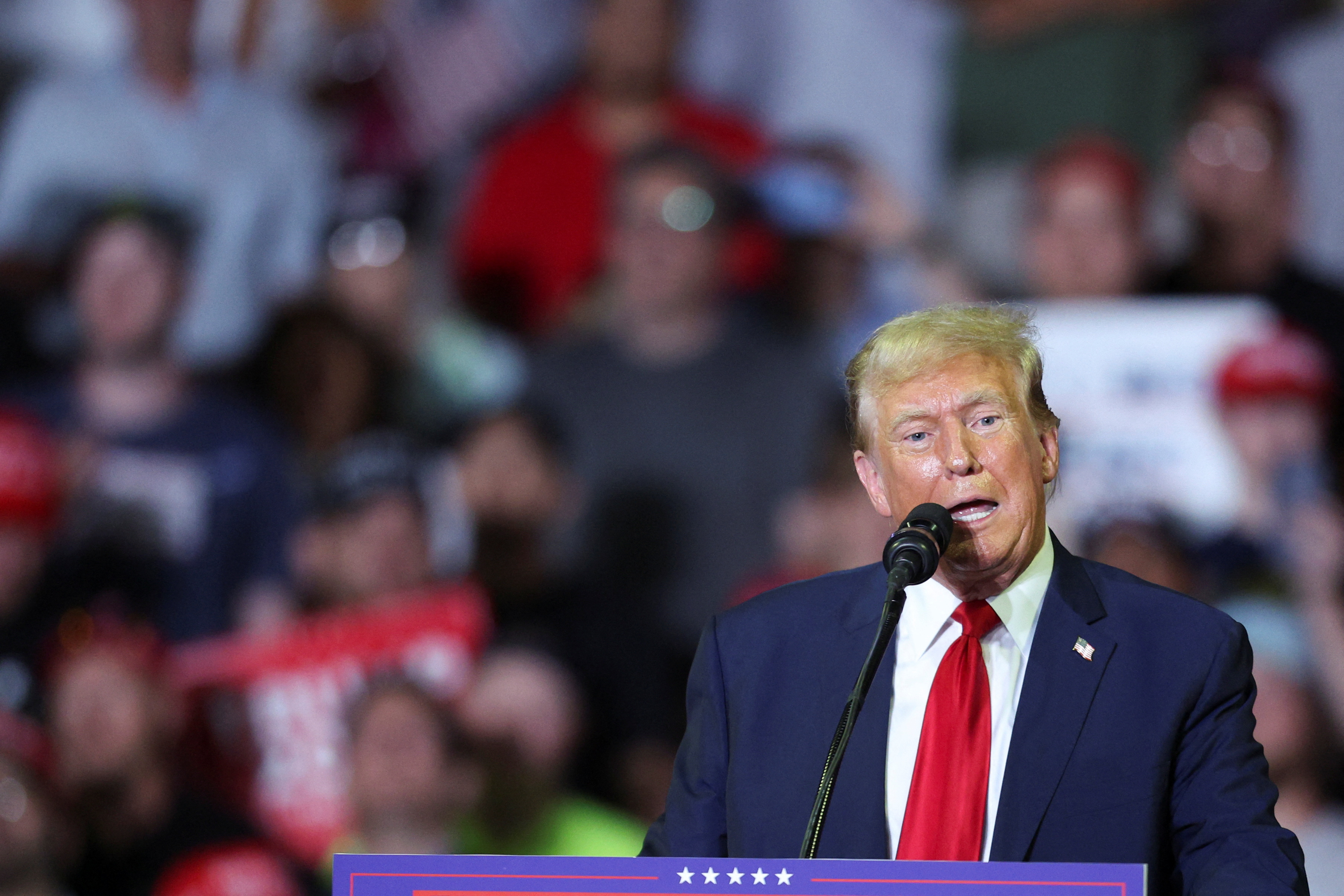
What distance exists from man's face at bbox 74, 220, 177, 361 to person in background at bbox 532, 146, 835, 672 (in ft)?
4.47

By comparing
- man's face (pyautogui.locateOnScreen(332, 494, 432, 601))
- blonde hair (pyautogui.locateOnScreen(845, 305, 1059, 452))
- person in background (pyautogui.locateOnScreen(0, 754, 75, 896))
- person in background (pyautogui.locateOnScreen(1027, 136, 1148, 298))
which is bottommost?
person in background (pyautogui.locateOnScreen(0, 754, 75, 896))

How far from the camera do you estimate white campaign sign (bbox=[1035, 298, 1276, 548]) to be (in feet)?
14.4

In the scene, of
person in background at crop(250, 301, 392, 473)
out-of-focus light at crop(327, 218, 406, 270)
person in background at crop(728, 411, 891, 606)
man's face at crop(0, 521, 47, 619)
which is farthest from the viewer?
out-of-focus light at crop(327, 218, 406, 270)

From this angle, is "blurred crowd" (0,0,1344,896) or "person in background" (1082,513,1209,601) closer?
"person in background" (1082,513,1209,601)

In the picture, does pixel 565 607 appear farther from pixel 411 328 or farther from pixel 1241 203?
pixel 1241 203

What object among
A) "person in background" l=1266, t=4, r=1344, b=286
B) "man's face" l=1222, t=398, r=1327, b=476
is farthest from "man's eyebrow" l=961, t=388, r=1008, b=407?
"person in background" l=1266, t=4, r=1344, b=286

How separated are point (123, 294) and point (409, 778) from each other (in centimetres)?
202

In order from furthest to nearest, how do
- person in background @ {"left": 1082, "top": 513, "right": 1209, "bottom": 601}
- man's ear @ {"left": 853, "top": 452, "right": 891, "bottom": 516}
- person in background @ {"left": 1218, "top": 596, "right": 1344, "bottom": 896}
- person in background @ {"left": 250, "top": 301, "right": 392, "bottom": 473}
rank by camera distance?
person in background @ {"left": 250, "top": 301, "right": 392, "bottom": 473}, person in background @ {"left": 1082, "top": 513, "right": 1209, "bottom": 601}, person in background @ {"left": 1218, "top": 596, "right": 1344, "bottom": 896}, man's ear @ {"left": 853, "top": 452, "right": 891, "bottom": 516}

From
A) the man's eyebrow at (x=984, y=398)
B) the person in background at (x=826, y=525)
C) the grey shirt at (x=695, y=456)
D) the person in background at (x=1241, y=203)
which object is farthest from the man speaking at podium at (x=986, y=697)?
the person in background at (x=1241, y=203)

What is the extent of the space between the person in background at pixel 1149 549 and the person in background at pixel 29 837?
9.10 ft

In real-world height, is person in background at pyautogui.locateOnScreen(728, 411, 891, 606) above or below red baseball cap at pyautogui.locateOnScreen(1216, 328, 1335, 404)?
below

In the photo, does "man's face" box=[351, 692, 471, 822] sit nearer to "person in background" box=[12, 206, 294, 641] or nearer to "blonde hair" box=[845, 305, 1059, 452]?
"person in background" box=[12, 206, 294, 641]

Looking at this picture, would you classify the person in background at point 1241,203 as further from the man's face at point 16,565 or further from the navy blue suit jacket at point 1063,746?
the man's face at point 16,565

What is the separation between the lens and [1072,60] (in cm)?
512
